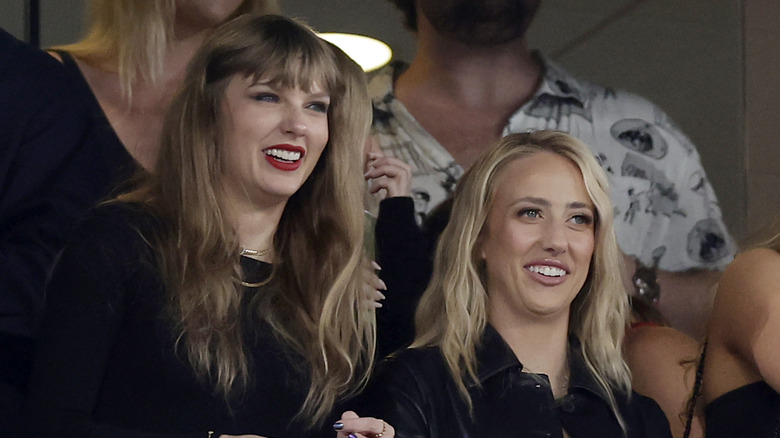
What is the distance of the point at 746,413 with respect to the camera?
89.5 inches

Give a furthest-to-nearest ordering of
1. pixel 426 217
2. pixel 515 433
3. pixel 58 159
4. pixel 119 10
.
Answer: pixel 426 217, pixel 119 10, pixel 58 159, pixel 515 433

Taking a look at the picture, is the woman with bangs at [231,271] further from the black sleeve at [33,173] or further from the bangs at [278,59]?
the black sleeve at [33,173]

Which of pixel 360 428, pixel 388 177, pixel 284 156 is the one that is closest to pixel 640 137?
pixel 388 177

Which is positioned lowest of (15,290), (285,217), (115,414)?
(115,414)

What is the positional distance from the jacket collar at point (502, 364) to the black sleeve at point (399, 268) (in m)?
0.26

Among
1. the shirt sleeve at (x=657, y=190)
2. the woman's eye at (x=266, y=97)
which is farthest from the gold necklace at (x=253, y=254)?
the shirt sleeve at (x=657, y=190)

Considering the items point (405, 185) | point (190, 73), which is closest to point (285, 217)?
point (190, 73)

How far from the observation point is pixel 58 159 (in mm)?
2408

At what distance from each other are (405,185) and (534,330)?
1.78ft

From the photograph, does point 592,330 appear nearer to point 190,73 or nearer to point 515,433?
point 515,433

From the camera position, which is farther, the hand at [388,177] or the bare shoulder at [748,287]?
the hand at [388,177]

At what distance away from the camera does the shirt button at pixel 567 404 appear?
231 centimetres

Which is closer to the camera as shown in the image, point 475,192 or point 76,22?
point 475,192

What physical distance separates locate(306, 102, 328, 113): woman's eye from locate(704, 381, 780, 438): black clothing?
90cm
